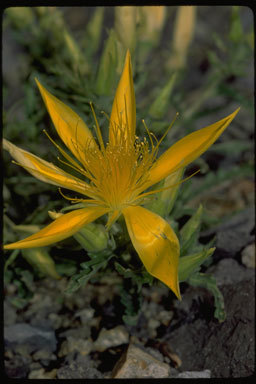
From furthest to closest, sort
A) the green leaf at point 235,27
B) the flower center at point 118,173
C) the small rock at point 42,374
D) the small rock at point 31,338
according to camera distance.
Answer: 1. the green leaf at point 235,27
2. the small rock at point 31,338
3. the small rock at point 42,374
4. the flower center at point 118,173

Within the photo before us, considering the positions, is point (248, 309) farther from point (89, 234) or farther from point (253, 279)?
point (89, 234)

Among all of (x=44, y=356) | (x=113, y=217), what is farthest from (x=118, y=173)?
(x=44, y=356)

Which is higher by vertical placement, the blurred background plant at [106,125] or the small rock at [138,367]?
the blurred background plant at [106,125]

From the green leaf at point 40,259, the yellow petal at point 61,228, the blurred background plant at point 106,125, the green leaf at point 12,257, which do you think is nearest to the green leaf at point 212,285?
the blurred background plant at point 106,125

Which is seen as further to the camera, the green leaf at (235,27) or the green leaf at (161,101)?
the green leaf at (235,27)

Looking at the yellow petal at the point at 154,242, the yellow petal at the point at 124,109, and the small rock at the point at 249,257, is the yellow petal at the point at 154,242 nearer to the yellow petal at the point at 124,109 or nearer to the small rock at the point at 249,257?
the yellow petal at the point at 124,109

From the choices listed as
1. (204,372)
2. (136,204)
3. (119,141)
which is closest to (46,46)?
(119,141)
